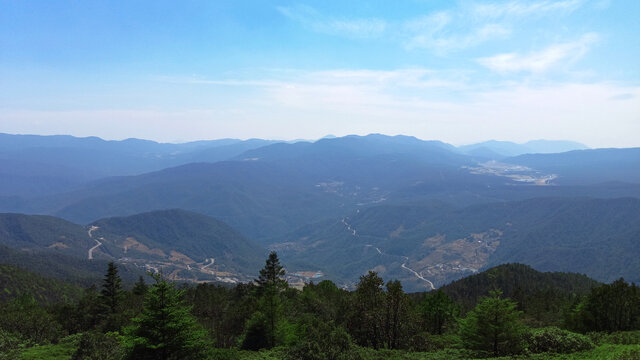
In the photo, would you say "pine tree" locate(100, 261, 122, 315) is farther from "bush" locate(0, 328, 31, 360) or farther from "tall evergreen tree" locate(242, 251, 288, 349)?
"tall evergreen tree" locate(242, 251, 288, 349)

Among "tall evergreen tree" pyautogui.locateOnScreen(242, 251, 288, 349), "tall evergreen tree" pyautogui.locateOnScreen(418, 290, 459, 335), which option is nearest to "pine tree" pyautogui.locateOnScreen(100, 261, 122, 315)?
"tall evergreen tree" pyautogui.locateOnScreen(242, 251, 288, 349)

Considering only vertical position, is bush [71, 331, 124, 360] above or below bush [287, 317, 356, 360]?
below

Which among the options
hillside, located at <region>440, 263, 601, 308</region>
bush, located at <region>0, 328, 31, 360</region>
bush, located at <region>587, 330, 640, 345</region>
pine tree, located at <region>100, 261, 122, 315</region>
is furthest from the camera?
hillside, located at <region>440, 263, 601, 308</region>

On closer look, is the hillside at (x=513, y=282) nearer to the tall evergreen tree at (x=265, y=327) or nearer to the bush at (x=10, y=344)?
the tall evergreen tree at (x=265, y=327)

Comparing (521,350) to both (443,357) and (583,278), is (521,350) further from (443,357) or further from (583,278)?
(583,278)

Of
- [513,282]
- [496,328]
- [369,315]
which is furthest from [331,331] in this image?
[513,282]

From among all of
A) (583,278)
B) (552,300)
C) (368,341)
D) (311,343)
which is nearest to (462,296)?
(552,300)

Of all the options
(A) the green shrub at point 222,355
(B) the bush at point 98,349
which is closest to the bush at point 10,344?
(B) the bush at point 98,349
